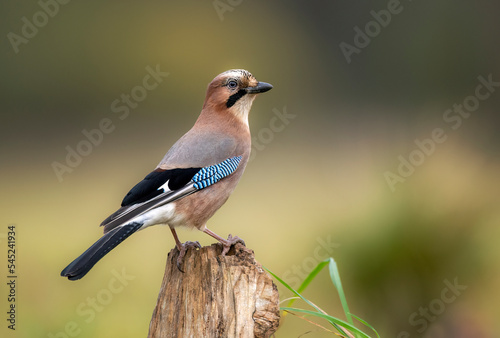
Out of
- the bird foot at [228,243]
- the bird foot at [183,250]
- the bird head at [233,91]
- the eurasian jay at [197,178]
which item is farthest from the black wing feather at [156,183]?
the bird head at [233,91]

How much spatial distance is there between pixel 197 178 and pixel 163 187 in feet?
0.73

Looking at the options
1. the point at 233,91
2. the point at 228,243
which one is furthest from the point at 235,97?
A: the point at 228,243

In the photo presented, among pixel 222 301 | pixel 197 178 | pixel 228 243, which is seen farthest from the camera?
pixel 197 178

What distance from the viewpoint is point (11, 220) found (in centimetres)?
510

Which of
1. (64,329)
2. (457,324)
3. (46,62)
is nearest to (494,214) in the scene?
(457,324)

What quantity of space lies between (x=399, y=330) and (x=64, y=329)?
2020 millimetres

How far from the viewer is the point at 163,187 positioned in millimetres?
3018

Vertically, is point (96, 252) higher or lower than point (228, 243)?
higher

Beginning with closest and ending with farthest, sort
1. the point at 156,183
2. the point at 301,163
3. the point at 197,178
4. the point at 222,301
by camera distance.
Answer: the point at 222,301 < the point at 156,183 < the point at 197,178 < the point at 301,163

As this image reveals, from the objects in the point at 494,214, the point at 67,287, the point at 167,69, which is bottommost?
→ the point at 494,214

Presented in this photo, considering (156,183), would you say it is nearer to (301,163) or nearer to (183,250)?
(183,250)

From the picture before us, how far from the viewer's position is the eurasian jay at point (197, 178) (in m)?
2.81

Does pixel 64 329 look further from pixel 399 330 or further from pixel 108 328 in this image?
pixel 399 330

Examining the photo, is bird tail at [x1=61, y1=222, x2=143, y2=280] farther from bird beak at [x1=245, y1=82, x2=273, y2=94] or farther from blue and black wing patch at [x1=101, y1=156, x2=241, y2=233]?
bird beak at [x1=245, y1=82, x2=273, y2=94]
